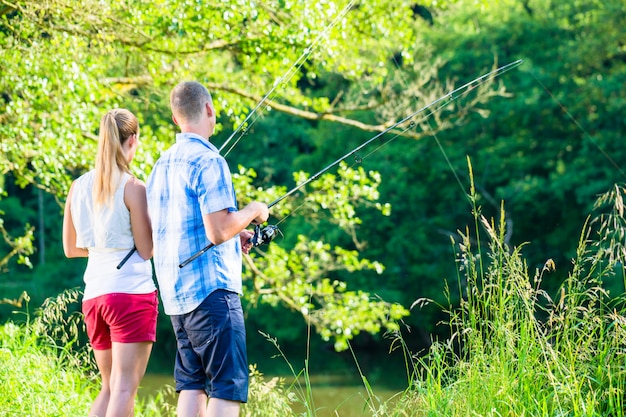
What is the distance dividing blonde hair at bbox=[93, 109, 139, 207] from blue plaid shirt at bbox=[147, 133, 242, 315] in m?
0.24

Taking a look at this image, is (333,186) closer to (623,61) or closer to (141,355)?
(141,355)

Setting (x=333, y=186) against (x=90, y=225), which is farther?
(x=333, y=186)

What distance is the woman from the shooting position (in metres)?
2.99

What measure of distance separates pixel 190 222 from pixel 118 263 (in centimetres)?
40

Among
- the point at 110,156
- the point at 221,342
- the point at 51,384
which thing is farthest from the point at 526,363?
the point at 51,384

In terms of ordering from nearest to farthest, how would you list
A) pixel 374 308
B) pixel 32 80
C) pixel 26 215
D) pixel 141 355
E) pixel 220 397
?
pixel 220 397 → pixel 141 355 → pixel 32 80 → pixel 374 308 → pixel 26 215

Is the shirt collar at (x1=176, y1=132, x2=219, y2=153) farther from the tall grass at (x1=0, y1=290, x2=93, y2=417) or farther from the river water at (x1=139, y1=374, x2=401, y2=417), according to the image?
the river water at (x1=139, y1=374, x2=401, y2=417)

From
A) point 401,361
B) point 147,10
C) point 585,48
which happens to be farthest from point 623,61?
point 147,10

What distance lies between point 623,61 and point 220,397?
18843 mm

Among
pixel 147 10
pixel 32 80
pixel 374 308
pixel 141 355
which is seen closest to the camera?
pixel 141 355

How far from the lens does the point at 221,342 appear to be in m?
2.69

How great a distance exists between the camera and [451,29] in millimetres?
23266

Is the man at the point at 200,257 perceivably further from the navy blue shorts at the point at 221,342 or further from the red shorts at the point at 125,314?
the red shorts at the point at 125,314

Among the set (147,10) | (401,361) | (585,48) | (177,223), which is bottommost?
(401,361)
